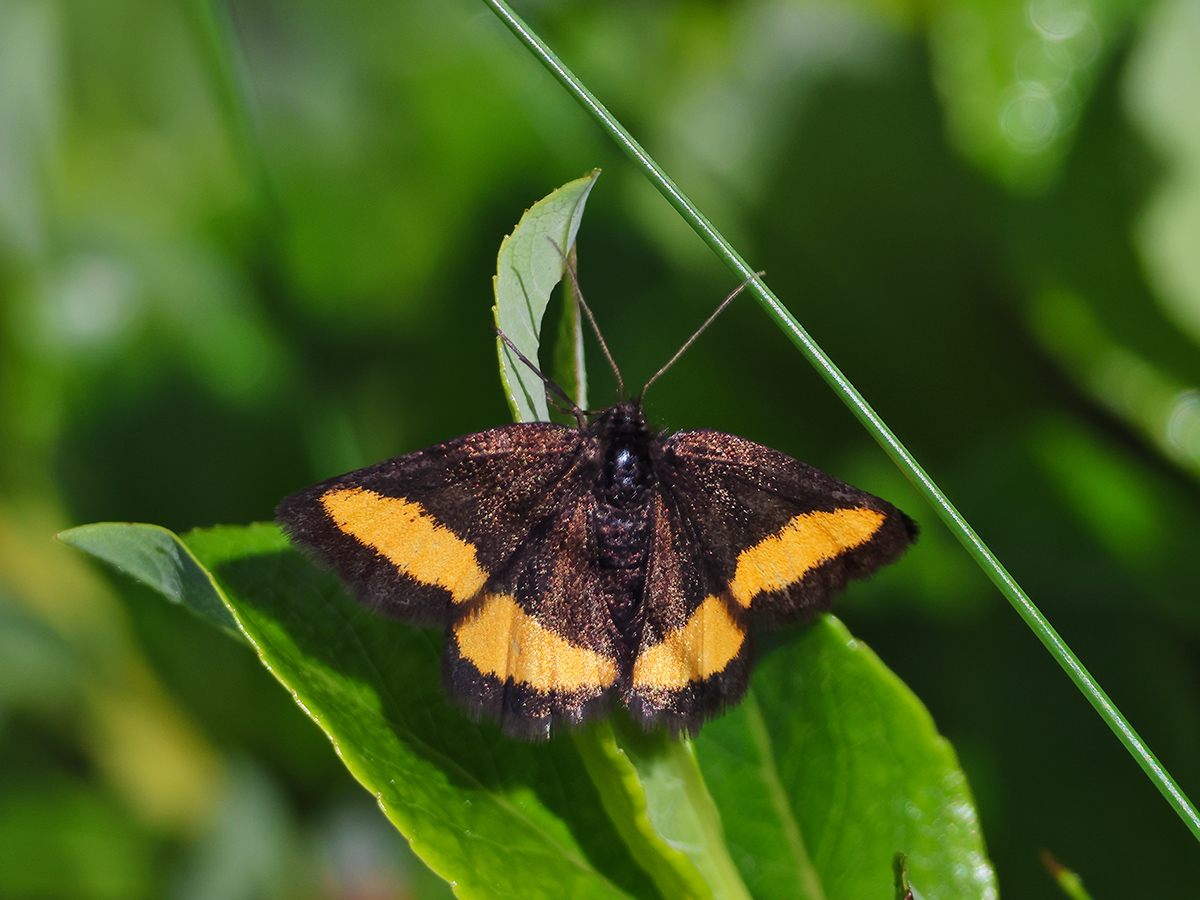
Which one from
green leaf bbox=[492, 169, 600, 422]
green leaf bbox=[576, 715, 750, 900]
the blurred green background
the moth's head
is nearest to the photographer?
green leaf bbox=[576, 715, 750, 900]

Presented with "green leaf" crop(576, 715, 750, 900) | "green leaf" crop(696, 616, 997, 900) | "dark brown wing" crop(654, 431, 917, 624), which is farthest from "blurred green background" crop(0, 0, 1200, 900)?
"green leaf" crop(576, 715, 750, 900)

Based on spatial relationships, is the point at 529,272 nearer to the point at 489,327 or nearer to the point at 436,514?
the point at 436,514

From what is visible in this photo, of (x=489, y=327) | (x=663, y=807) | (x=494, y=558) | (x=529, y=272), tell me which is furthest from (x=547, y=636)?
(x=489, y=327)

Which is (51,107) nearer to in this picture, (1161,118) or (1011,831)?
(1161,118)

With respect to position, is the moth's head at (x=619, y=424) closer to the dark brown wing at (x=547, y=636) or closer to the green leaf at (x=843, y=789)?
the dark brown wing at (x=547, y=636)

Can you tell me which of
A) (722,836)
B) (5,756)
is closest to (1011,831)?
(722,836)

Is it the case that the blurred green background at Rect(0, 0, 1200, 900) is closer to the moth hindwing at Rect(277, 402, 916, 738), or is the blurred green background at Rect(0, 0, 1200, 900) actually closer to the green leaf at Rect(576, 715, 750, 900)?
the moth hindwing at Rect(277, 402, 916, 738)
